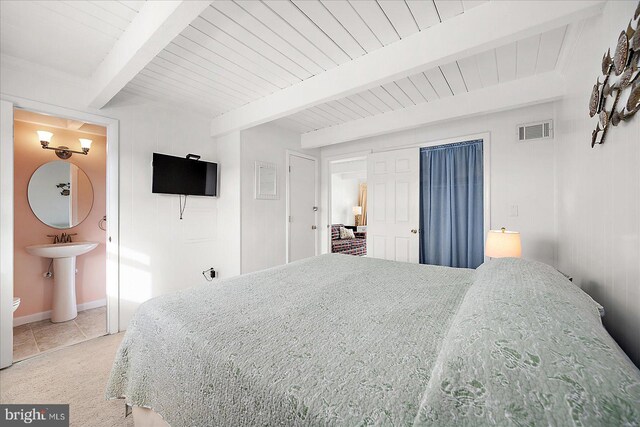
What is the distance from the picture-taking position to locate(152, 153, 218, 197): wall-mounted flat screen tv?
9.50ft

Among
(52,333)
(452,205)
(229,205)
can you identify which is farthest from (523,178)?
(52,333)

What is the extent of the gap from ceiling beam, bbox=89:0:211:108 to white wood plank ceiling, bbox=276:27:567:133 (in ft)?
5.96

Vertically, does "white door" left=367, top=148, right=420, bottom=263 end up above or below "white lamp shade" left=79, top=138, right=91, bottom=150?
below

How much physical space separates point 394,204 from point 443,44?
7.32 ft

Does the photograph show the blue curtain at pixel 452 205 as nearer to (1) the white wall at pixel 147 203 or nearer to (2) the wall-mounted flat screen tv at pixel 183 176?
(2) the wall-mounted flat screen tv at pixel 183 176

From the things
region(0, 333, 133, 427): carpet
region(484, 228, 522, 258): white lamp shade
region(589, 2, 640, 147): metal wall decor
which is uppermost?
region(589, 2, 640, 147): metal wall decor

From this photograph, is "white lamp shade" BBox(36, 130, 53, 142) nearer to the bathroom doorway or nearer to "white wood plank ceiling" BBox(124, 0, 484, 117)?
the bathroom doorway

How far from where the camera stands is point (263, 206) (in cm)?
362

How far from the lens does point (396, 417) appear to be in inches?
22.5

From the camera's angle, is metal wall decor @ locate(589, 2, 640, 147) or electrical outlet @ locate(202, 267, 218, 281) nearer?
metal wall decor @ locate(589, 2, 640, 147)

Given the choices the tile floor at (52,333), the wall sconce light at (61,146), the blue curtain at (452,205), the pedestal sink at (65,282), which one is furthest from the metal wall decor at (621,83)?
the wall sconce light at (61,146)

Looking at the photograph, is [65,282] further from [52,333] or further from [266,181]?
[266,181]

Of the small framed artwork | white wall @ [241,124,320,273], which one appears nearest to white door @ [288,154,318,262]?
white wall @ [241,124,320,273]

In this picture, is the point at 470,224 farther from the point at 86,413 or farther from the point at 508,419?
the point at 86,413
